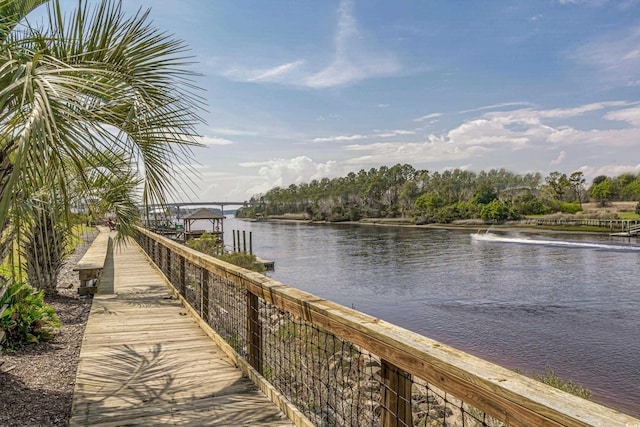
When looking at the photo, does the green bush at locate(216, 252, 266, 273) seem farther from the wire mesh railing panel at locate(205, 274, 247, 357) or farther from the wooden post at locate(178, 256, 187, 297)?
the wooden post at locate(178, 256, 187, 297)

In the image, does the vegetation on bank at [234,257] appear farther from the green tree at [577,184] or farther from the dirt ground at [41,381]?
the green tree at [577,184]

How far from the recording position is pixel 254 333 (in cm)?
338

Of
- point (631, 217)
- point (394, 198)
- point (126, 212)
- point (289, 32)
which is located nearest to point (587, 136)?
point (631, 217)

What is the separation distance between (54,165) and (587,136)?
246 ft

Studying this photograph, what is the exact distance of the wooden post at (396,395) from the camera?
1.74 meters

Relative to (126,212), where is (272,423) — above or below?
below

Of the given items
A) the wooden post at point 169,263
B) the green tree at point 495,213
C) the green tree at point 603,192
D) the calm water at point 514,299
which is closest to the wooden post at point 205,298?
the wooden post at point 169,263

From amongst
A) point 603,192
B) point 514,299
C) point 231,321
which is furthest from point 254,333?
point 603,192

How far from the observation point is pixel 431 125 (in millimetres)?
68438

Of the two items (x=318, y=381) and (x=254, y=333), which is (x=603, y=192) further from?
(x=254, y=333)

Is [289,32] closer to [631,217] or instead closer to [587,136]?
[631,217]

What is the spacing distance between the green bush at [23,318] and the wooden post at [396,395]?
11.0 ft

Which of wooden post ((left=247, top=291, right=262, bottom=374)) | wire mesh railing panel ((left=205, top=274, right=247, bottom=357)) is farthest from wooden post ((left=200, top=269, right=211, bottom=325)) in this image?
wooden post ((left=247, top=291, right=262, bottom=374))

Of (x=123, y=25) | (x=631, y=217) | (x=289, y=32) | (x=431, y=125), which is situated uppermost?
(x=431, y=125)
